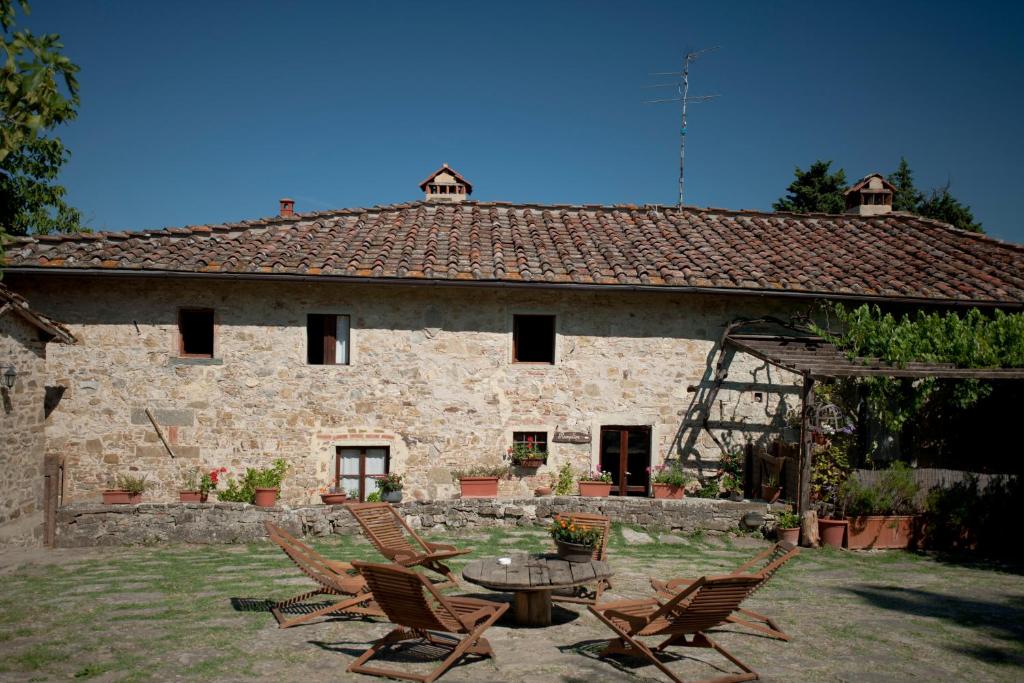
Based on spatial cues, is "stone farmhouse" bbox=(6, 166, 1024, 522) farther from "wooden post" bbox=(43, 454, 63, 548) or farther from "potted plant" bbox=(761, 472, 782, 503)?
"wooden post" bbox=(43, 454, 63, 548)

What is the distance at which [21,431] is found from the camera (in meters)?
9.79

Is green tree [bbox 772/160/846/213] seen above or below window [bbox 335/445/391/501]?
above

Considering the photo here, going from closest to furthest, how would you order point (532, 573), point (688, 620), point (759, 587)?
point (688, 620) → point (759, 587) → point (532, 573)

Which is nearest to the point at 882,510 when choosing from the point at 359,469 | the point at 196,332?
the point at 359,469

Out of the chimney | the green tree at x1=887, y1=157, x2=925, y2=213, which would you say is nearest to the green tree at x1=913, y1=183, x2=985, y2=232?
the green tree at x1=887, y1=157, x2=925, y2=213

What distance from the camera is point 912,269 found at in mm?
12805

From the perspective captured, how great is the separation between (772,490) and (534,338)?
4.06 meters

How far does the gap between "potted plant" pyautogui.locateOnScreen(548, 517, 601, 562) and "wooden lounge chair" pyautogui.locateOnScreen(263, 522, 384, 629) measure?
1.70 m

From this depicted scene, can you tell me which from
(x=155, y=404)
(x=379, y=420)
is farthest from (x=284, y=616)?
(x=155, y=404)

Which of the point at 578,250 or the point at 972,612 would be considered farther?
the point at 578,250

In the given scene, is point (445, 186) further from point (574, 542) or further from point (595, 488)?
point (574, 542)

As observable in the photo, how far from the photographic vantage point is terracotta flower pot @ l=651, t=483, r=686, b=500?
11.1 meters

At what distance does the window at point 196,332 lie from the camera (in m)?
11.4

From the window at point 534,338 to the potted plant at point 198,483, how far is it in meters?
4.62
